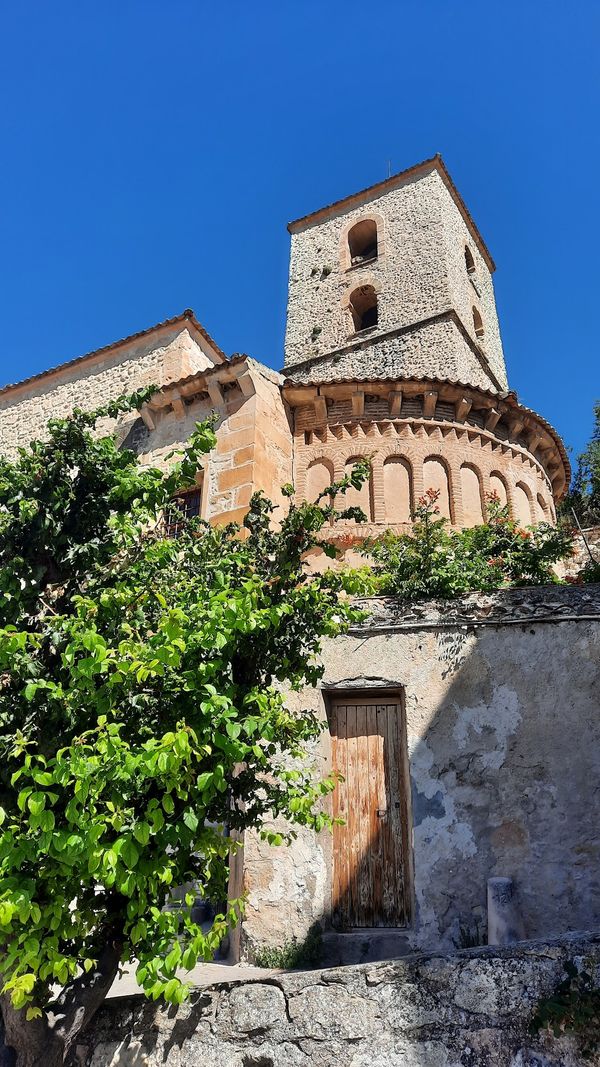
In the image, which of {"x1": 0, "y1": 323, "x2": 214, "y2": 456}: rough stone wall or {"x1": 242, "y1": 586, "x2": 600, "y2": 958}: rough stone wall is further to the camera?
{"x1": 0, "y1": 323, "x2": 214, "y2": 456}: rough stone wall

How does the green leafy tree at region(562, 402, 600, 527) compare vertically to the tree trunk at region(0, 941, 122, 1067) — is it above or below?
above

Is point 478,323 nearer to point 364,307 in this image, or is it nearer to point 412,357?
point 364,307

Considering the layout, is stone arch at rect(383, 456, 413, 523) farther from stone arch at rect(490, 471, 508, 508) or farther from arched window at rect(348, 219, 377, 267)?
arched window at rect(348, 219, 377, 267)

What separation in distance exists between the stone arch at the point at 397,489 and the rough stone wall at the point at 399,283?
18.5 ft

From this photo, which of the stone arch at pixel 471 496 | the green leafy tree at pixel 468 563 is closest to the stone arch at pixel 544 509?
the stone arch at pixel 471 496

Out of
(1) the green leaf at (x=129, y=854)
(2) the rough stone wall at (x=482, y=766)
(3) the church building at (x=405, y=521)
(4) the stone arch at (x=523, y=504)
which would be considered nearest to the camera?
(1) the green leaf at (x=129, y=854)

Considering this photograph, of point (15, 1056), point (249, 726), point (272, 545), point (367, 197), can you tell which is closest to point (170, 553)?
point (272, 545)

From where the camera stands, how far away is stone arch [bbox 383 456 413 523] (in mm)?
12727

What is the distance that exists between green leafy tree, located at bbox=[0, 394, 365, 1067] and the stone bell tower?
703cm

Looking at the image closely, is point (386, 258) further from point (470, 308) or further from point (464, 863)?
point (464, 863)

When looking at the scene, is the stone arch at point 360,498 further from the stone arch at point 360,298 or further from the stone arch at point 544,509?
the stone arch at point 360,298

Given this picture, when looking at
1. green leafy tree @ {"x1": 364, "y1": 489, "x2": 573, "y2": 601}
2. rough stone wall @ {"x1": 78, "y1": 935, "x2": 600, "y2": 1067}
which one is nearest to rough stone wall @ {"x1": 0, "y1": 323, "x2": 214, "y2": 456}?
green leafy tree @ {"x1": 364, "y1": 489, "x2": 573, "y2": 601}

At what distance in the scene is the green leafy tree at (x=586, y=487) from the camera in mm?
17016

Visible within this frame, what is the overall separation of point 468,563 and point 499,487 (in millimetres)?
6475
